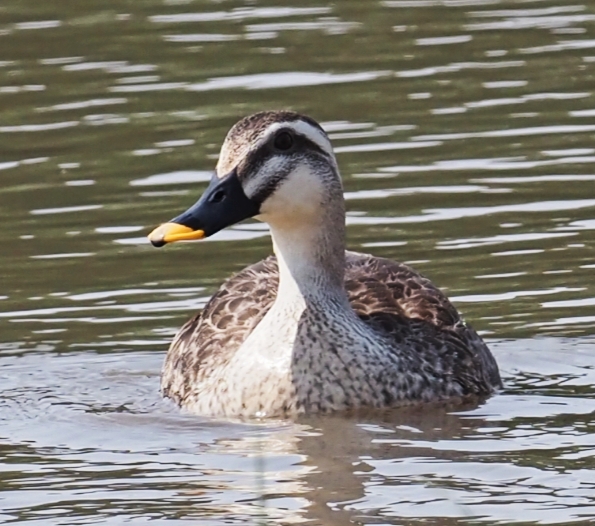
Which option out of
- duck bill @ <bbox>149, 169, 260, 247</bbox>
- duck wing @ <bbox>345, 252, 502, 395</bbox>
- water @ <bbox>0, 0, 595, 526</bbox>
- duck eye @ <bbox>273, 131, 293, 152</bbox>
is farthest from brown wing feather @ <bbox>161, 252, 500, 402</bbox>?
duck eye @ <bbox>273, 131, 293, 152</bbox>

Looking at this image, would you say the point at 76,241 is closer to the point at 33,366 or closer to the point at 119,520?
the point at 33,366

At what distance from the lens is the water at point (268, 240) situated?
→ 10969mm

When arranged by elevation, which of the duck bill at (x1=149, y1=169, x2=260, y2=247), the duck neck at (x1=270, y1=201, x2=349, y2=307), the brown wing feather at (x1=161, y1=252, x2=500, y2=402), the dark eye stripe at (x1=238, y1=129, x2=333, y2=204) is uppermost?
the dark eye stripe at (x1=238, y1=129, x2=333, y2=204)

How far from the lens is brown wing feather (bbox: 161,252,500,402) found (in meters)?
12.9

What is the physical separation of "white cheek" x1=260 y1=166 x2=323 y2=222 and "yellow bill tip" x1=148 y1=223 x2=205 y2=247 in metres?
0.57

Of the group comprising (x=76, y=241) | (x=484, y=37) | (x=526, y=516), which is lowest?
(x=526, y=516)

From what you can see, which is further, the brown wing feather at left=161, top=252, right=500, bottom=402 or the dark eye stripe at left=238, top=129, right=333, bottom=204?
the brown wing feather at left=161, top=252, right=500, bottom=402

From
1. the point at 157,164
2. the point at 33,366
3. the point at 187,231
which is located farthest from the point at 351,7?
the point at 187,231

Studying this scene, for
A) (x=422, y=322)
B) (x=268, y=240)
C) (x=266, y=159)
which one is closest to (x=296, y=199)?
(x=266, y=159)

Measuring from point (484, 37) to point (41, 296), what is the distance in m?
7.67

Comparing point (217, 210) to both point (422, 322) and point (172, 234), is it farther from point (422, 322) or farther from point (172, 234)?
point (422, 322)

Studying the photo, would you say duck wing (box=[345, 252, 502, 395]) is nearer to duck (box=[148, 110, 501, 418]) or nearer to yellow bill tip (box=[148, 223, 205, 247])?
duck (box=[148, 110, 501, 418])

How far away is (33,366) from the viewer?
13695mm

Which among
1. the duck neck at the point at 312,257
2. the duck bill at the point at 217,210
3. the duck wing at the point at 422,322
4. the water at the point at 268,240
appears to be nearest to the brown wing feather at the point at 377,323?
the duck wing at the point at 422,322
